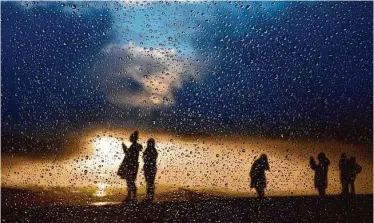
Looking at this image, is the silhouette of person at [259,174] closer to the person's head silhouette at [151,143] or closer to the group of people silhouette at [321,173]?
the group of people silhouette at [321,173]

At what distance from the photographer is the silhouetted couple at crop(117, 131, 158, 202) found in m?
4.68

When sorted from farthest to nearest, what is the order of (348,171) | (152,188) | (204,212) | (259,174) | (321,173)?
(348,171), (321,173), (259,174), (152,188), (204,212)

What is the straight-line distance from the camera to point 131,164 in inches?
185

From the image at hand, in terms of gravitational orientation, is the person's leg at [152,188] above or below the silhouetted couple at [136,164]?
below

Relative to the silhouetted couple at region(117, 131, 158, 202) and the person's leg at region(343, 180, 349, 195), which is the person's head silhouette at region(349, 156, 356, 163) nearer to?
the person's leg at region(343, 180, 349, 195)

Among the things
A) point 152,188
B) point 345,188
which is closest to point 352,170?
point 345,188

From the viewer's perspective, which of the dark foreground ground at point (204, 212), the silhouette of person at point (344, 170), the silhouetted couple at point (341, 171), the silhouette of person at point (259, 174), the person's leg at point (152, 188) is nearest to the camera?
the dark foreground ground at point (204, 212)

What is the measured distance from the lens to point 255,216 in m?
4.33

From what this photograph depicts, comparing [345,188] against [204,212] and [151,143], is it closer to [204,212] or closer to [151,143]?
[204,212]

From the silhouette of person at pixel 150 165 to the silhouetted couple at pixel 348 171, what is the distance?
101 inches

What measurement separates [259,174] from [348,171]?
126 cm

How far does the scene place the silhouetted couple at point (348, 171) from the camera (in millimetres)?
5773

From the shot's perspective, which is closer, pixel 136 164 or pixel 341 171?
pixel 136 164

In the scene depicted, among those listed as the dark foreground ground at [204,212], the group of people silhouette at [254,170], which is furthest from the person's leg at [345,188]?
the dark foreground ground at [204,212]
